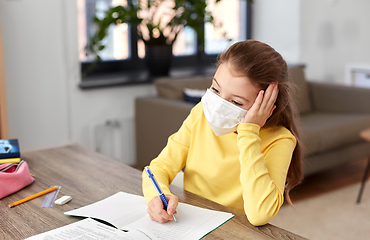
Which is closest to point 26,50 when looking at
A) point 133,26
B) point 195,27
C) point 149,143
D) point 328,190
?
point 133,26

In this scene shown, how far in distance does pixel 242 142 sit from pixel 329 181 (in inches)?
79.4

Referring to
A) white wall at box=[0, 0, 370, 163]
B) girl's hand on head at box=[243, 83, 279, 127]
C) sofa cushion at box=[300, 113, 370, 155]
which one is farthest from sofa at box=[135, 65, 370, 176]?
girl's hand on head at box=[243, 83, 279, 127]

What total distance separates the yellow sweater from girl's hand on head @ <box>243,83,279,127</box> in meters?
0.02

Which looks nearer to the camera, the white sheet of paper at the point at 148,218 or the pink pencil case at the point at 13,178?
the white sheet of paper at the point at 148,218

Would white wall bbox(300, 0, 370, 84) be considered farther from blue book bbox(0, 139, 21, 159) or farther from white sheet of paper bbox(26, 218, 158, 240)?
white sheet of paper bbox(26, 218, 158, 240)

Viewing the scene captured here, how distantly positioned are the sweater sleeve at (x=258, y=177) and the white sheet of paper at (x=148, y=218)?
0.21 feet

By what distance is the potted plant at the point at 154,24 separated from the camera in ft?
8.96

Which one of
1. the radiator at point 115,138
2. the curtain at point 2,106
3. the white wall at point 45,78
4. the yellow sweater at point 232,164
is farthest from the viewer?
the radiator at point 115,138

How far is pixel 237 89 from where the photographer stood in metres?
0.96

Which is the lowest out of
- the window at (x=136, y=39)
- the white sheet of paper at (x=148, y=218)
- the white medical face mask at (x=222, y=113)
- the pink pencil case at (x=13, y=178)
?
the white sheet of paper at (x=148, y=218)

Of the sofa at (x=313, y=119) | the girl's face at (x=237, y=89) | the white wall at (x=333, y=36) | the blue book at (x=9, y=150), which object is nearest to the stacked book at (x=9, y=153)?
the blue book at (x=9, y=150)

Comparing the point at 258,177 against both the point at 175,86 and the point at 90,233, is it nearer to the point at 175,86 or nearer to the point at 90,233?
the point at 90,233

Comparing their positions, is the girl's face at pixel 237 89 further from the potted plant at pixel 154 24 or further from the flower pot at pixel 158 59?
the flower pot at pixel 158 59

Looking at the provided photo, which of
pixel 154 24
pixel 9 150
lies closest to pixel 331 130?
pixel 154 24
